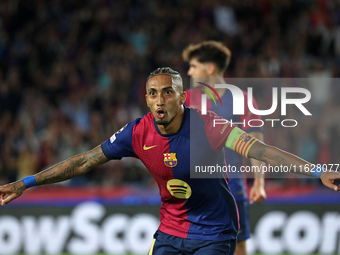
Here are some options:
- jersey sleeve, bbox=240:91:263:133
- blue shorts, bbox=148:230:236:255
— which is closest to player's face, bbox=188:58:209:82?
jersey sleeve, bbox=240:91:263:133

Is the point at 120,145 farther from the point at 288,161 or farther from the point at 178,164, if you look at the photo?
the point at 288,161

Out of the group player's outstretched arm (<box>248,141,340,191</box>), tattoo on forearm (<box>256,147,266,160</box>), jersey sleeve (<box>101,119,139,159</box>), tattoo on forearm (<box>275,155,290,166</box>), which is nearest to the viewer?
player's outstretched arm (<box>248,141,340,191</box>)

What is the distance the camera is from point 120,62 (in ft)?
43.9

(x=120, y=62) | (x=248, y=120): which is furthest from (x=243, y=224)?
(x=120, y=62)

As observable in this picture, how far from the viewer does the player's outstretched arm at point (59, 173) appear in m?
4.75

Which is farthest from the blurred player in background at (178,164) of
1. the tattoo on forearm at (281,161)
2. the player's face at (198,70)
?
the player's face at (198,70)

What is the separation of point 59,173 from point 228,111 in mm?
1958

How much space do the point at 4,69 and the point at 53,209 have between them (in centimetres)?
493

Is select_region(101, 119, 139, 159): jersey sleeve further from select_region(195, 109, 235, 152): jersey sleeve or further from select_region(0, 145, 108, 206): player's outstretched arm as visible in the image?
select_region(195, 109, 235, 152): jersey sleeve

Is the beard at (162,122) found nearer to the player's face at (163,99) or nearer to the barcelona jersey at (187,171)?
the player's face at (163,99)

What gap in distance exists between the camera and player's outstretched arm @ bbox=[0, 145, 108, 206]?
475cm

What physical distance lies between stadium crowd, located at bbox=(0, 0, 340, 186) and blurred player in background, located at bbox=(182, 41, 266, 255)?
13.3ft

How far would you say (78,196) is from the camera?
965 cm

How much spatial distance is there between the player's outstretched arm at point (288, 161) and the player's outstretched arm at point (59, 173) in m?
1.21
